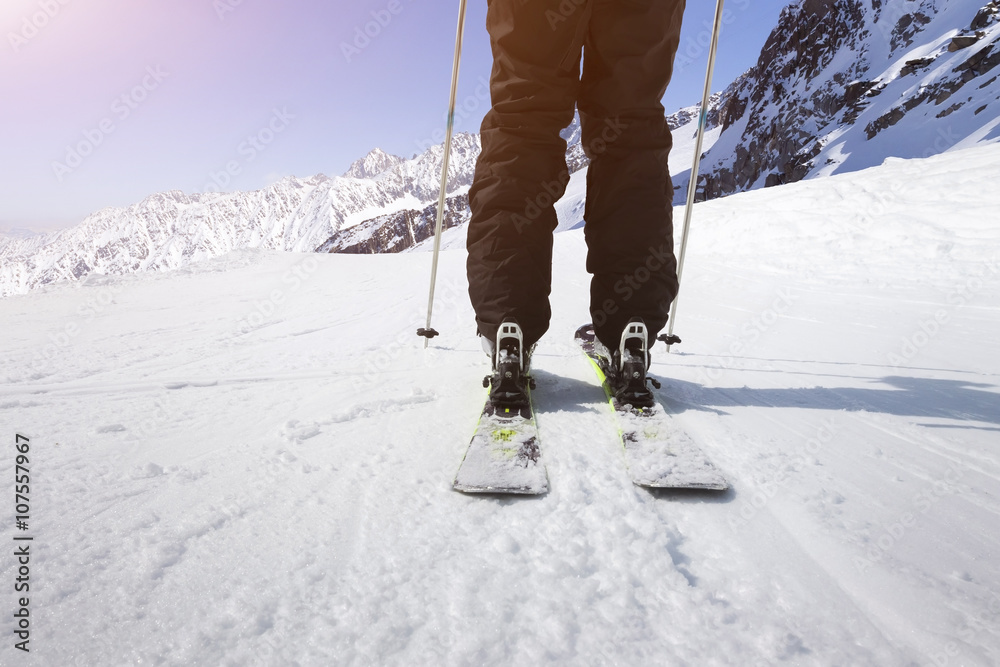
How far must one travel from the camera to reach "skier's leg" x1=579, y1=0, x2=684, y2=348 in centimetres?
145

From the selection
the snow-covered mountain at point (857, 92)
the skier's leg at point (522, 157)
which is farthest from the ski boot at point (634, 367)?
the snow-covered mountain at point (857, 92)

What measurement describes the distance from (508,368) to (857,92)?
5909 centimetres

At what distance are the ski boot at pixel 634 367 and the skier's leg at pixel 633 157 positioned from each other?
2.1 inches

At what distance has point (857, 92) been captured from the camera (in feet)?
145

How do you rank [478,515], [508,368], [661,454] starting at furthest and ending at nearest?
[508,368], [661,454], [478,515]

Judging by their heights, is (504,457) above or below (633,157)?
below

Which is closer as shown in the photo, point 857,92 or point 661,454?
point 661,454

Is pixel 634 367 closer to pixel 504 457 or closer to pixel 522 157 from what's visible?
pixel 504 457

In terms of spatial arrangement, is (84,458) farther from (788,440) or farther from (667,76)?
(667,76)

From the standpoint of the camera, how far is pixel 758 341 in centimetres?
254

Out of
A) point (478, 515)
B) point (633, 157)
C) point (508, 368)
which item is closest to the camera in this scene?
point (478, 515)

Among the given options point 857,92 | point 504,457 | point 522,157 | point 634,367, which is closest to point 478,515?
point 504,457

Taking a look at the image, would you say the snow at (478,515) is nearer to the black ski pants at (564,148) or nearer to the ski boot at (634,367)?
the ski boot at (634,367)

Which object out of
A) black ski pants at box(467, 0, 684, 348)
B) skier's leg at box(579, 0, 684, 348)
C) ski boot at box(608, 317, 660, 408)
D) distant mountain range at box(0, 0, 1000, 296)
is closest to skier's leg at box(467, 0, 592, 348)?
black ski pants at box(467, 0, 684, 348)
